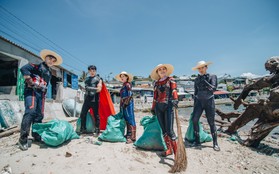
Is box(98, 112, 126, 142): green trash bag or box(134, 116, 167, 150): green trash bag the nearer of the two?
box(134, 116, 167, 150): green trash bag

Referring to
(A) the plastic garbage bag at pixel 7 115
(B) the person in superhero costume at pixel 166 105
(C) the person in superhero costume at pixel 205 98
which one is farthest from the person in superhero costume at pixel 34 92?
(C) the person in superhero costume at pixel 205 98

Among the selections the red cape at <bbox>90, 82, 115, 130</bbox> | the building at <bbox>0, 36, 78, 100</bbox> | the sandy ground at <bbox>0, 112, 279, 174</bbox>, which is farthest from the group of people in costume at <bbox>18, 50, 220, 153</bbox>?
the building at <bbox>0, 36, 78, 100</bbox>

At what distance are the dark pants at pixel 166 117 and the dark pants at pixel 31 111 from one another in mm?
2697

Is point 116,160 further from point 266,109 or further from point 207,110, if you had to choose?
point 266,109

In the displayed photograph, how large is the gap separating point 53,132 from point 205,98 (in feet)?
11.8

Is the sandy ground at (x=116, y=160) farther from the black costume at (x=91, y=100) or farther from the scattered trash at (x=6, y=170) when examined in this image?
the black costume at (x=91, y=100)

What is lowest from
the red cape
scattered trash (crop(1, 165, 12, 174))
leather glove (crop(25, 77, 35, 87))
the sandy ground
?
the sandy ground

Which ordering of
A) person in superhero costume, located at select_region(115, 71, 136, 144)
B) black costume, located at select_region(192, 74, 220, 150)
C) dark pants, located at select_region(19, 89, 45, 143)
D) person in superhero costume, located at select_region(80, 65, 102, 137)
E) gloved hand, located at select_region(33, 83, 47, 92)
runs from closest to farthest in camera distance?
dark pants, located at select_region(19, 89, 45, 143) → gloved hand, located at select_region(33, 83, 47, 92) → black costume, located at select_region(192, 74, 220, 150) → person in superhero costume, located at select_region(115, 71, 136, 144) → person in superhero costume, located at select_region(80, 65, 102, 137)

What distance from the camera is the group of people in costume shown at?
2.92 meters

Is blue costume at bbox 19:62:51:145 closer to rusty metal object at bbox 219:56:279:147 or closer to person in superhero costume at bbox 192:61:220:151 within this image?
→ person in superhero costume at bbox 192:61:220:151

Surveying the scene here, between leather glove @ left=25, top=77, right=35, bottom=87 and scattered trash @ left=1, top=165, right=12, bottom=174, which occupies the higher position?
leather glove @ left=25, top=77, right=35, bottom=87

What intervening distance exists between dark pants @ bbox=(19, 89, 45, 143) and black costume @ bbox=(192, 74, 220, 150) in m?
3.85

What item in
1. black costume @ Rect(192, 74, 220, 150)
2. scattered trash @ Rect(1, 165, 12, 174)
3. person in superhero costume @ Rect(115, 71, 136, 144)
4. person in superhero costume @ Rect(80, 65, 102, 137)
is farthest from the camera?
person in superhero costume @ Rect(80, 65, 102, 137)

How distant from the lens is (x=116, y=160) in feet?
8.43
